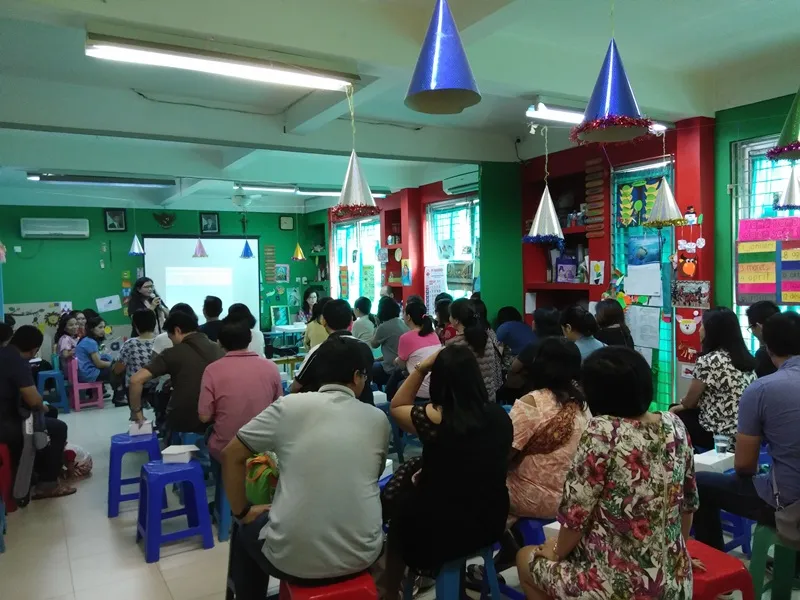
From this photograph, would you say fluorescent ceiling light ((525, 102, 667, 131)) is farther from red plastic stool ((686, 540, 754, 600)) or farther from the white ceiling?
red plastic stool ((686, 540, 754, 600))

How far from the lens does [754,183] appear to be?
13.8 ft

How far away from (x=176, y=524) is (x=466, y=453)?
2.31 meters

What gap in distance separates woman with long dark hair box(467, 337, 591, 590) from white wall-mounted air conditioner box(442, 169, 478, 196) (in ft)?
14.5

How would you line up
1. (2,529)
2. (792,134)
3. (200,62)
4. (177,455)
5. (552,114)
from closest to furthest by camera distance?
(792,134) < (200,62) < (177,455) < (2,529) < (552,114)

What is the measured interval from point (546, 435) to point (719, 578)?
2.28 feet

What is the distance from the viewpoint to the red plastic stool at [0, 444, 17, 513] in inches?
140

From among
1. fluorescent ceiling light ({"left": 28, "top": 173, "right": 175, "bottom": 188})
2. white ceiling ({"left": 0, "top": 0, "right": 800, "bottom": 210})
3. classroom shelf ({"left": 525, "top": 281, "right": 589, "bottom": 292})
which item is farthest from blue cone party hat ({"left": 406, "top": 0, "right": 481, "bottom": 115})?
fluorescent ceiling light ({"left": 28, "top": 173, "right": 175, "bottom": 188})

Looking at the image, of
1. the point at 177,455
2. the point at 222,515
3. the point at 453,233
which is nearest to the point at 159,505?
the point at 177,455

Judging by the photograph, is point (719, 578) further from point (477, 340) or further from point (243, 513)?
point (477, 340)

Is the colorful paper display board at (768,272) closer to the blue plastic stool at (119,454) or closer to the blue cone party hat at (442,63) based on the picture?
the blue cone party hat at (442,63)

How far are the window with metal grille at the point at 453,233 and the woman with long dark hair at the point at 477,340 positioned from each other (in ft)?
8.53

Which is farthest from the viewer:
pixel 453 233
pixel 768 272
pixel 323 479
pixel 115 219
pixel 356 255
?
pixel 356 255

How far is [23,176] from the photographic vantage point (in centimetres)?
772

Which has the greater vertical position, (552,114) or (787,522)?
(552,114)
